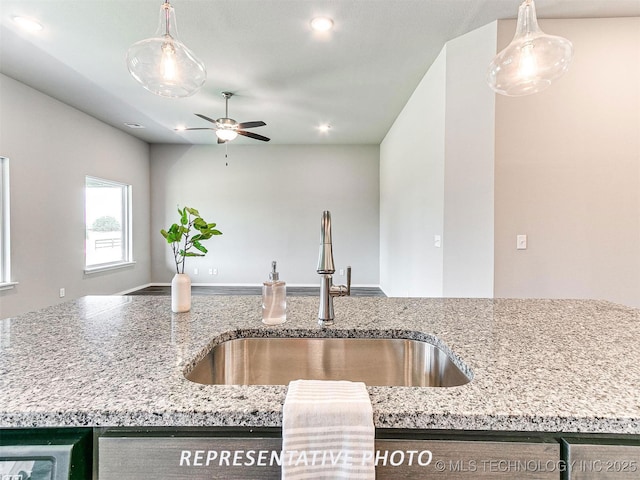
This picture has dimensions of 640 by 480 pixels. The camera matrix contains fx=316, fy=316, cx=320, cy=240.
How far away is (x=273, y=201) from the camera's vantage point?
6.09 meters

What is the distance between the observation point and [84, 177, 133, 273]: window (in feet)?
15.4

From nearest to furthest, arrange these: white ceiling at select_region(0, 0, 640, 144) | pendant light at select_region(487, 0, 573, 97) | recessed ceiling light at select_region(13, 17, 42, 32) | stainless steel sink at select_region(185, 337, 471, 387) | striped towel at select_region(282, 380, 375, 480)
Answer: striped towel at select_region(282, 380, 375, 480) → stainless steel sink at select_region(185, 337, 471, 387) → pendant light at select_region(487, 0, 573, 97) → white ceiling at select_region(0, 0, 640, 144) → recessed ceiling light at select_region(13, 17, 42, 32)

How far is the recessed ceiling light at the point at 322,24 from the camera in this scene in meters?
2.41

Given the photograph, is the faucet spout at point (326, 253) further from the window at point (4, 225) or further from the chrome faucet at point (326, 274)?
the window at point (4, 225)

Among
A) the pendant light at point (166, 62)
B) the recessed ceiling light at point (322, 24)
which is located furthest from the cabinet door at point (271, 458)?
the recessed ceiling light at point (322, 24)

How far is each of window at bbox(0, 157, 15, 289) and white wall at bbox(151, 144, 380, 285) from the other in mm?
2796

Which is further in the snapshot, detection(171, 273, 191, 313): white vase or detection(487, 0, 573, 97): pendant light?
detection(487, 0, 573, 97): pendant light

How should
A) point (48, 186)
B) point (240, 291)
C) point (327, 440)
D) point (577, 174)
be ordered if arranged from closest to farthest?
point (327, 440) → point (577, 174) → point (48, 186) → point (240, 291)

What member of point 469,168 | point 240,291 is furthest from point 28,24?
point 240,291

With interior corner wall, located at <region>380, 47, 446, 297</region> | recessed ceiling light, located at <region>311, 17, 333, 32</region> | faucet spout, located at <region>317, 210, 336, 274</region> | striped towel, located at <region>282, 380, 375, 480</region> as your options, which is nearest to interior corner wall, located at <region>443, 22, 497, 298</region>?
interior corner wall, located at <region>380, 47, 446, 297</region>

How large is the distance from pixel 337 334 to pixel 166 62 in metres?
1.33

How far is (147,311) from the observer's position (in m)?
1.20

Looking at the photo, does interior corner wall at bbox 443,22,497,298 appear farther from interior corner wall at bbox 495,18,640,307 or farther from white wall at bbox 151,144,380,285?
white wall at bbox 151,144,380,285

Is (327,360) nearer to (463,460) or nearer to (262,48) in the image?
(463,460)
